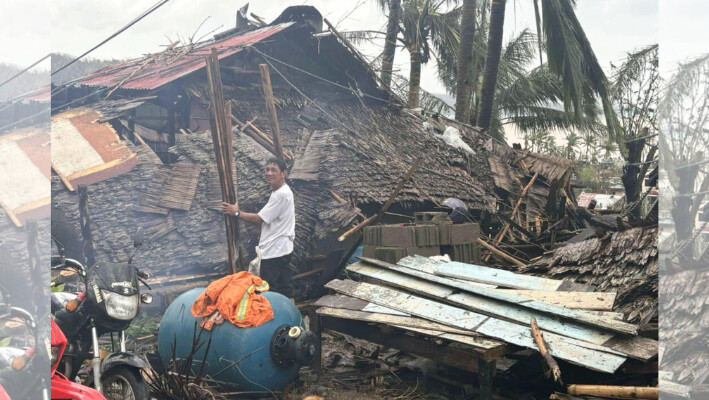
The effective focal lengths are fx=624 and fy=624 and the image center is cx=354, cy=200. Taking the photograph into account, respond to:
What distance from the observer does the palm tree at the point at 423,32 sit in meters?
16.8

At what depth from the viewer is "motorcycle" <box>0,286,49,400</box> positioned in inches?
72.1

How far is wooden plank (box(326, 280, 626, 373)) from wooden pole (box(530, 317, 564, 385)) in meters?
Answer: 0.05

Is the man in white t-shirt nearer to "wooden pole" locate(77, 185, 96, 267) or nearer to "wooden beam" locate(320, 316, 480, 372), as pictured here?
"wooden beam" locate(320, 316, 480, 372)

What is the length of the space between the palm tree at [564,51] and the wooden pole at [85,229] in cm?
952

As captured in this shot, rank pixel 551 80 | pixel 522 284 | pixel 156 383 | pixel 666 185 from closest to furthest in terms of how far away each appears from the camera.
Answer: pixel 666 185 → pixel 156 383 → pixel 522 284 → pixel 551 80

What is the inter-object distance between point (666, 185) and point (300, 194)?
642cm

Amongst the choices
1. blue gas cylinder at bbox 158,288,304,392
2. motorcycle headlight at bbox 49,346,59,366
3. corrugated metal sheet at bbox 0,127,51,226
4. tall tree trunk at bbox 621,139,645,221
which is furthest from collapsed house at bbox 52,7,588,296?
corrugated metal sheet at bbox 0,127,51,226

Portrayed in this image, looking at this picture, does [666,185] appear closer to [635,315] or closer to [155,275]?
[635,315]

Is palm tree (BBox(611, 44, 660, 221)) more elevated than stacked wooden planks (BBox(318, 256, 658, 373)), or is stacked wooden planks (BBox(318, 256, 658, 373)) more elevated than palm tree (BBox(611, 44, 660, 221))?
palm tree (BBox(611, 44, 660, 221))

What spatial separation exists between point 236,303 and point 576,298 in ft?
8.64

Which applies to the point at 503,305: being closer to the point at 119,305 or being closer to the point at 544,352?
the point at 544,352

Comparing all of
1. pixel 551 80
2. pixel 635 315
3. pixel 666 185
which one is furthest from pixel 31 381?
pixel 551 80

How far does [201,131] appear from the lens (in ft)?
27.5

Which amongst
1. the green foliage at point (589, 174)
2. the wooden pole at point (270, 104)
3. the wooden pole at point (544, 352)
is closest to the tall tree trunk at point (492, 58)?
the wooden pole at point (270, 104)
